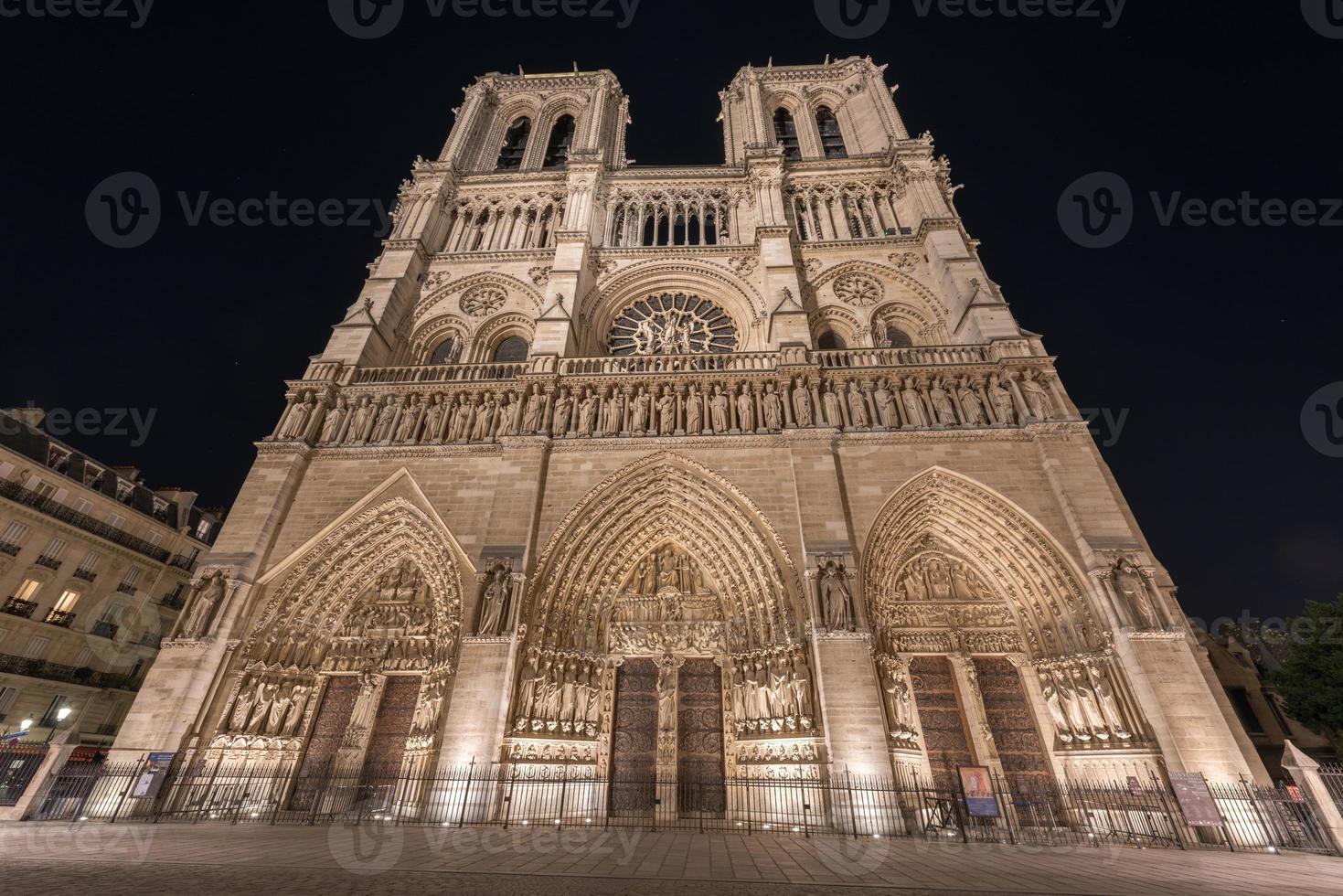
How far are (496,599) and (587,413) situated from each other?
13.7ft

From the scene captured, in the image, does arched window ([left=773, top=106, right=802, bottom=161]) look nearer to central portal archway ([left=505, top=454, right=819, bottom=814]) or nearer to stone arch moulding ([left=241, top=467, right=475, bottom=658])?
central portal archway ([left=505, top=454, right=819, bottom=814])

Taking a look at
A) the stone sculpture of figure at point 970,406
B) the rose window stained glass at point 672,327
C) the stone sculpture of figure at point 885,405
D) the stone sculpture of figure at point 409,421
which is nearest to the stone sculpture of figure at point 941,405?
the stone sculpture of figure at point 970,406

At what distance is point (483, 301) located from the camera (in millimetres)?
15297

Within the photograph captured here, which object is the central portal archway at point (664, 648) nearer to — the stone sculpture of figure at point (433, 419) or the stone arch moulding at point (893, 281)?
the stone sculpture of figure at point (433, 419)

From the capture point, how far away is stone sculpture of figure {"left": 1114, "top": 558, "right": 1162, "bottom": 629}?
822cm

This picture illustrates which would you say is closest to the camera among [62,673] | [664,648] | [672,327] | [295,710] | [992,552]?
[295,710]

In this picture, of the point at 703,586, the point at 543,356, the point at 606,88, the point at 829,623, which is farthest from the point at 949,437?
the point at 606,88

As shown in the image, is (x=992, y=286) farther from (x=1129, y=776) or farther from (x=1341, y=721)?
(x=1341, y=721)

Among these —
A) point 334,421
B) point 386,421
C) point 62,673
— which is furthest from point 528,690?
point 62,673

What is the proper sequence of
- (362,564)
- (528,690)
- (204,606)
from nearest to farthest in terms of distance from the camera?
(528,690)
(204,606)
(362,564)

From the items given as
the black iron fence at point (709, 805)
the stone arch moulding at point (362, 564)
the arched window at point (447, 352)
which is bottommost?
the black iron fence at point (709, 805)

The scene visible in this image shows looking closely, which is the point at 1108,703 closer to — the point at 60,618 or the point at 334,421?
the point at 334,421

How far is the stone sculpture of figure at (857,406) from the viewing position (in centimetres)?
1095

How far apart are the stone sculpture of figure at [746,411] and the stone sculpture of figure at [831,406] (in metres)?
1.44
